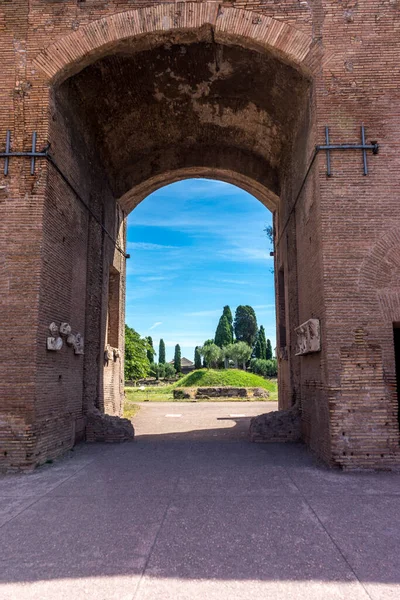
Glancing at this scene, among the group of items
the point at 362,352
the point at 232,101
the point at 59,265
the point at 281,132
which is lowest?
the point at 362,352

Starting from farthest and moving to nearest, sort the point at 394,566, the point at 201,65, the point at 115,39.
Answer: the point at 201,65 < the point at 115,39 < the point at 394,566

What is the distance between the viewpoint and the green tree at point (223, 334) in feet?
208

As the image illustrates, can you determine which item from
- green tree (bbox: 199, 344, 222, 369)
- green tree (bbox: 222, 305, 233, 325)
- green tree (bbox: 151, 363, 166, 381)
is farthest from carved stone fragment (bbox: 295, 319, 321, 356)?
green tree (bbox: 151, 363, 166, 381)

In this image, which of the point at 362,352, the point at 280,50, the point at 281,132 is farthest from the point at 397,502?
the point at 281,132

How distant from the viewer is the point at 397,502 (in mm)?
5621

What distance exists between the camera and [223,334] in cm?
6375

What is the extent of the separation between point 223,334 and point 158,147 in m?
51.3

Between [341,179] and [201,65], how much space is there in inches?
181

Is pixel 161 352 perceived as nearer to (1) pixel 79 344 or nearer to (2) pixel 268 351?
(2) pixel 268 351

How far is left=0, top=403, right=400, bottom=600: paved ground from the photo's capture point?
3.46m

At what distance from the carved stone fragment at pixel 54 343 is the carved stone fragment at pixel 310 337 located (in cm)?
480

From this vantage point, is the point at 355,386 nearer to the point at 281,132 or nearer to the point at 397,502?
the point at 397,502

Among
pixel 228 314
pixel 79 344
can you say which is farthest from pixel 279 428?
pixel 228 314

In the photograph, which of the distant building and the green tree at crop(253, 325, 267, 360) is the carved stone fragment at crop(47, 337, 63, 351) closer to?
the green tree at crop(253, 325, 267, 360)
